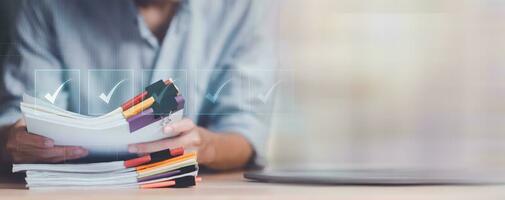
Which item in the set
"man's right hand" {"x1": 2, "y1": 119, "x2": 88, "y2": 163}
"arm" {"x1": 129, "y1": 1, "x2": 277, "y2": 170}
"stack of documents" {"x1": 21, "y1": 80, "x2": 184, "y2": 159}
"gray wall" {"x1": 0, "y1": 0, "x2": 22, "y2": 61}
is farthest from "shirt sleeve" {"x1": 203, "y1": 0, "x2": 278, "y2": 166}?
"gray wall" {"x1": 0, "y1": 0, "x2": 22, "y2": 61}

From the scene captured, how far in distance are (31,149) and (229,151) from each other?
35 centimetres

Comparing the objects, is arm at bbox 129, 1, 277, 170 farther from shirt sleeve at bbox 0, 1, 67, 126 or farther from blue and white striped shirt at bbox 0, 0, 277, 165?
shirt sleeve at bbox 0, 1, 67, 126

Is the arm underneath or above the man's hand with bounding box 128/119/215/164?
above

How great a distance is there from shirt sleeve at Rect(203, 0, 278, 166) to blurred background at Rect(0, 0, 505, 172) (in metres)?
0.02

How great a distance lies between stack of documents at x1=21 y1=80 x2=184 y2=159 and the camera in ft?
4.53

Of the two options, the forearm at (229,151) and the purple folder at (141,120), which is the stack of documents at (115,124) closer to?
the purple folder at (141,120)

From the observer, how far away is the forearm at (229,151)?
155 centimetres

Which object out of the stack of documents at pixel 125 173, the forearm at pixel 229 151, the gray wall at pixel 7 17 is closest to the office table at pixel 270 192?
the stack of documents at pixel 125 173

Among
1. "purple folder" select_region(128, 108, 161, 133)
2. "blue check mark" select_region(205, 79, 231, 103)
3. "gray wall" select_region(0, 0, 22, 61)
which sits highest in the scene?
"gray wall" select_region(0, 0, 22, 61)

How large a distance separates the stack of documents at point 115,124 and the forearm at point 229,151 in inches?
6.5

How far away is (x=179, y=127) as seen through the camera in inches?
57.2

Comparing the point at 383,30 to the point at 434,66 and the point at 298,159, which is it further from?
the point at 298,159

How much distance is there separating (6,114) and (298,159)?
519 millimetres

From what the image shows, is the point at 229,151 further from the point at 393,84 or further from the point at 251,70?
the point at 393,84
